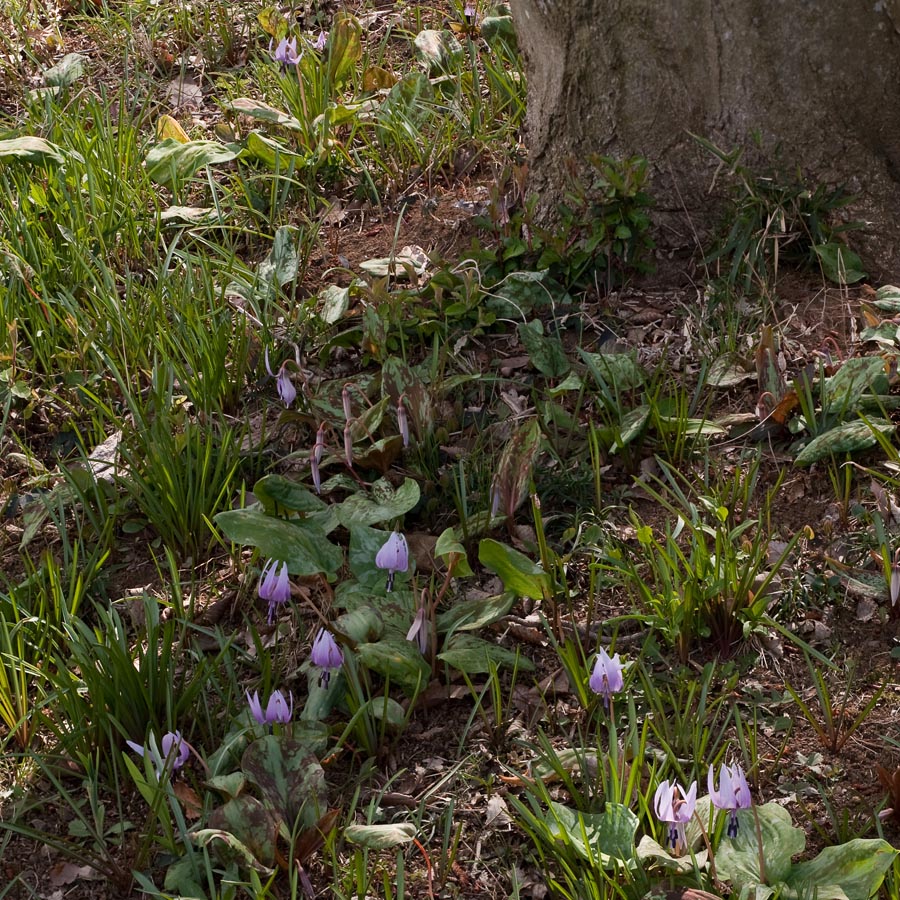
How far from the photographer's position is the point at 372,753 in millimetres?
2068

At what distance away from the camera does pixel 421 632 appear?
7.13 feet

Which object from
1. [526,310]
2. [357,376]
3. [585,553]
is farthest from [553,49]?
[585,553]

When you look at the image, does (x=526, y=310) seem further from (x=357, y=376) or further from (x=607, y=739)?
(x=607, y=739)

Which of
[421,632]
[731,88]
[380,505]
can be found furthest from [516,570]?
[731,88]

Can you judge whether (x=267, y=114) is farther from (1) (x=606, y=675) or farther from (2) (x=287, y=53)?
(1) (x=606, y=675)

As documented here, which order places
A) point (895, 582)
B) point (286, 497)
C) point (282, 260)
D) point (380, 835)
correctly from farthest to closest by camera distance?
point (282, 260), point (286, 497), point (895, 582), point (380, 835)

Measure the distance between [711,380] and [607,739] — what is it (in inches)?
42.2

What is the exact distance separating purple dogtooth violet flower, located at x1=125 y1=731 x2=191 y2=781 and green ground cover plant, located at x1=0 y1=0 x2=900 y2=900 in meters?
0.01

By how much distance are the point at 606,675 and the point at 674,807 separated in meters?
0.28

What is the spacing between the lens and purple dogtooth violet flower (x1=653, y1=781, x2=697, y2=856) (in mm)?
1593

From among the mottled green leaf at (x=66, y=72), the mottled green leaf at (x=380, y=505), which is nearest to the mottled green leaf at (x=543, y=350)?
the mottled green leaf at (x=380, y=505)

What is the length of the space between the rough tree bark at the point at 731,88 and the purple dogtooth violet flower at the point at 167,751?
1900 millimetres

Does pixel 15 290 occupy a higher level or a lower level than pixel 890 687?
higher

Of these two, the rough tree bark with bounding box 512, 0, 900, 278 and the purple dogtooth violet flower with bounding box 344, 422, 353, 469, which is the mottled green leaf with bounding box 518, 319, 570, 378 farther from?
the purple dogtooth violet flower with bounding box 344, 422, 353, 469
